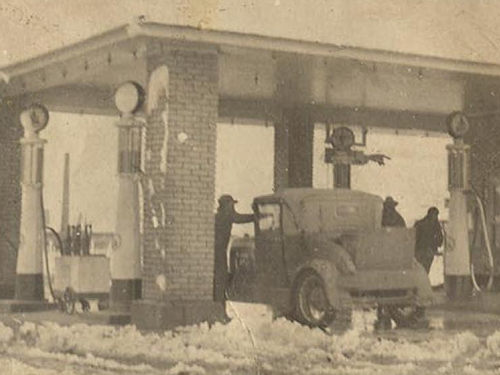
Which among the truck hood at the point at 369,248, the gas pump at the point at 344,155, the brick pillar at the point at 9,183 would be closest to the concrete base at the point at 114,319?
the truck hood at the point at 369,248

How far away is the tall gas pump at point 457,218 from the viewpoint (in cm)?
1673

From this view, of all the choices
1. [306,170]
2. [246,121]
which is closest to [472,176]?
[306,170]

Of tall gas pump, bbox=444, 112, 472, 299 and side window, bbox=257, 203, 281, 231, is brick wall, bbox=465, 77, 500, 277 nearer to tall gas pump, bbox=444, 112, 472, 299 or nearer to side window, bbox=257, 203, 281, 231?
tall gas pump, bbox=444, 112, 472, 299

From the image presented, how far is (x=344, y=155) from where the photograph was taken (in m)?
17.5

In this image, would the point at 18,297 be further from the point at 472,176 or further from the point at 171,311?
the point at 472,176

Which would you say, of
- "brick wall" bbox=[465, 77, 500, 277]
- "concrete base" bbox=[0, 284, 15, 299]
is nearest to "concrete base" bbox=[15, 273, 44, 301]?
"concrete base" bbox=[0, 284, 15, 299]

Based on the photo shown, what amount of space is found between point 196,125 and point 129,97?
1.08m

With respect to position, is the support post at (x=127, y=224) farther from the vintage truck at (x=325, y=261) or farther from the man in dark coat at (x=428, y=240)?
the man in dark coat at (x=428, y=240)

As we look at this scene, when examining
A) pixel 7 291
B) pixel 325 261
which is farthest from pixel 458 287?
pixel 7 291

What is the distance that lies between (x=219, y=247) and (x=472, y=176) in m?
5.60

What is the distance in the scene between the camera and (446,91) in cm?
1614

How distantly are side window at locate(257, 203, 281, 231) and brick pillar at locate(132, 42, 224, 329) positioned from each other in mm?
1428

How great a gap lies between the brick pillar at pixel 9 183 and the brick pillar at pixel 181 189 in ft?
13.5

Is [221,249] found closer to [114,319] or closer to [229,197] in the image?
[229,197]
